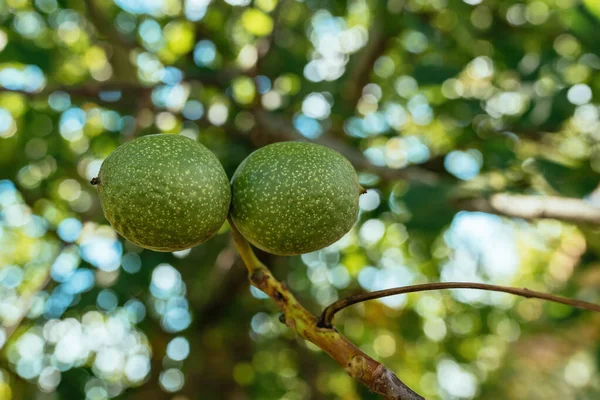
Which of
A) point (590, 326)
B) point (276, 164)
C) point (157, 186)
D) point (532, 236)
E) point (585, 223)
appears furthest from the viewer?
point (532, 236)

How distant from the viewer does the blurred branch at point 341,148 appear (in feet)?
10.1

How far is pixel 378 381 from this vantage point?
3.50 ft

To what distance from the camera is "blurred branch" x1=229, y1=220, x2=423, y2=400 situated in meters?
1.06

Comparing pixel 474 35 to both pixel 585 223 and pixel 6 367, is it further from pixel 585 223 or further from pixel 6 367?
pixel 6 367

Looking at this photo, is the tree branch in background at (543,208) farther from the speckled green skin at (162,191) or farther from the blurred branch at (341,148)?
the speckled green skin at (162,191)

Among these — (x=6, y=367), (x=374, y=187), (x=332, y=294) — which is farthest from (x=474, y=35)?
(x=6, y=367)

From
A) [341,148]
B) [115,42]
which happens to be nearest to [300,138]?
[341,148]

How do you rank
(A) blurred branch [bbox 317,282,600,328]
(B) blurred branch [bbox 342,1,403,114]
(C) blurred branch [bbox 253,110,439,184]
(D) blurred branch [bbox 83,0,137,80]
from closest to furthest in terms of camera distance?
(A) blurred branch [bbox 317,282,600,328], (C) blurred branch [bbox 253,110,439,184], (D) blurred branch [bbox 83,0,137,80], (B) blurred branch [bbox 342,1,403,114]

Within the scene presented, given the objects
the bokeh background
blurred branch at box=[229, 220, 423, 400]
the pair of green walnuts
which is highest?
the pair of green walnuts

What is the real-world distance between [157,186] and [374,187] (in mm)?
2393

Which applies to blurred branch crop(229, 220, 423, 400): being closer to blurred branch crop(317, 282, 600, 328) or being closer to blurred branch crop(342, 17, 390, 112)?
blurred branch crop(317, 282, 600, 328)

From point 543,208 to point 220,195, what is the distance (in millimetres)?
1812

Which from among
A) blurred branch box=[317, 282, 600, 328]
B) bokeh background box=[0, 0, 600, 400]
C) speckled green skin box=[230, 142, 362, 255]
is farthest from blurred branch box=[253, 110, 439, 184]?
blurred branch box=[317, 282, 600, 328]

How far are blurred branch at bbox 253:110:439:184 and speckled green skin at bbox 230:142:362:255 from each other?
167 cm
